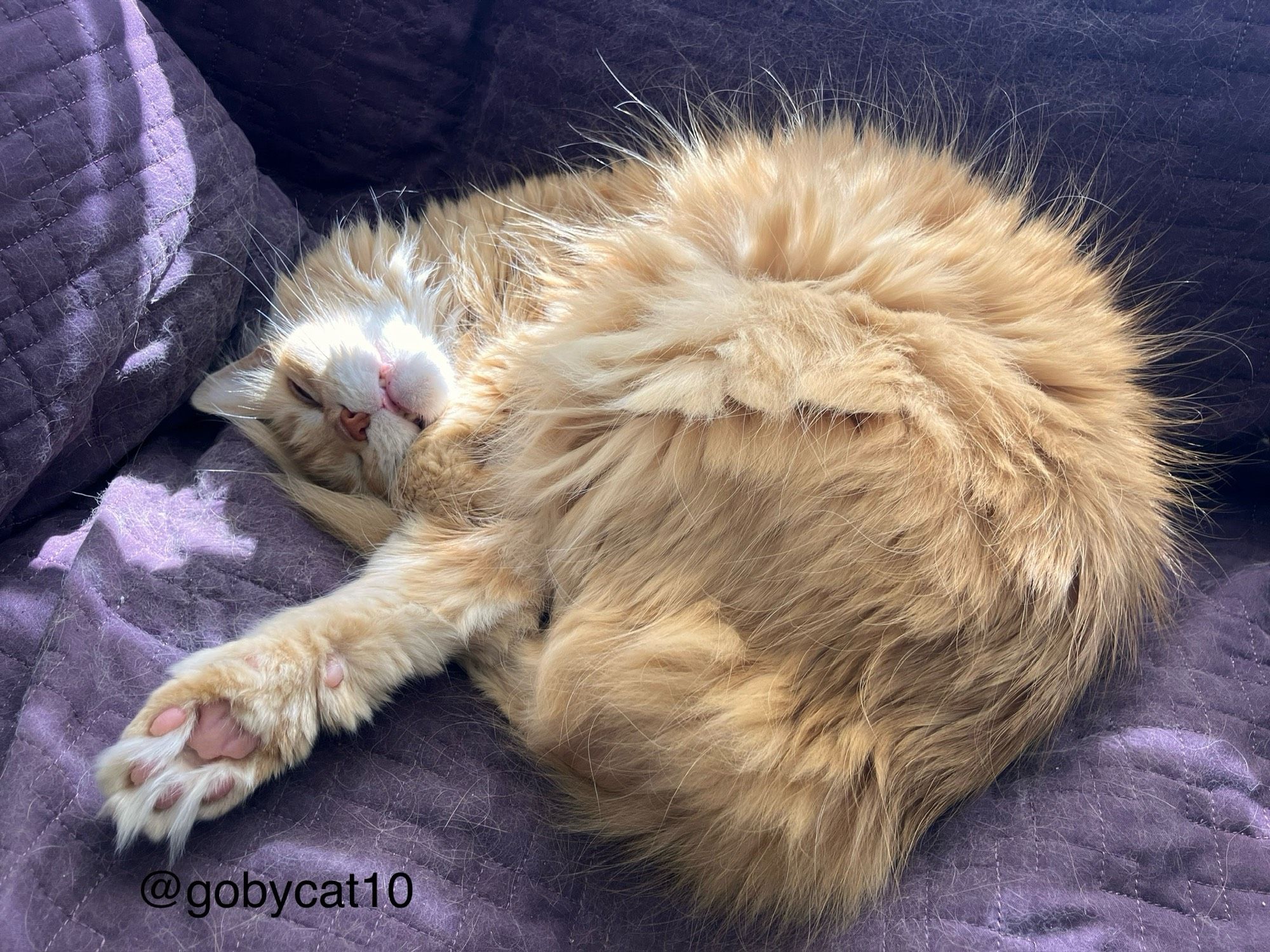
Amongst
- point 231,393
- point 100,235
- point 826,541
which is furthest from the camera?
point 231,393

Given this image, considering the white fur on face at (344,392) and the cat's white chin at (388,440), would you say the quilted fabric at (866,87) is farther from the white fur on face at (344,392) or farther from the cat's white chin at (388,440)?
the cat's white chin at (388,440)

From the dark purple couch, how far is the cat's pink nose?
153 millimetres

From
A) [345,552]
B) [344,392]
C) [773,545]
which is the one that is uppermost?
[773,545]

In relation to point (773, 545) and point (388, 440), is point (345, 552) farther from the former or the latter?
point (773, 545)

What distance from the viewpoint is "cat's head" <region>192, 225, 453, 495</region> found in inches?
46.3

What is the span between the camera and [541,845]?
0.80 m

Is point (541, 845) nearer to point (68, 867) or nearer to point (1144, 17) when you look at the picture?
point (68, 867)

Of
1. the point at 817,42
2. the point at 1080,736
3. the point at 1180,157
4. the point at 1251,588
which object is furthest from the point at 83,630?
the point at 1180,157

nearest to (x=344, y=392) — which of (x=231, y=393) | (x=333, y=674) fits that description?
(x=231, y=393)

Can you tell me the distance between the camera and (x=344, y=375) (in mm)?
1173

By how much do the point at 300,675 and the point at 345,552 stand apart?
262 mm

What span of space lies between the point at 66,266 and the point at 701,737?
90 centimetres

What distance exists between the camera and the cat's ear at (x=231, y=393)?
1.19 m

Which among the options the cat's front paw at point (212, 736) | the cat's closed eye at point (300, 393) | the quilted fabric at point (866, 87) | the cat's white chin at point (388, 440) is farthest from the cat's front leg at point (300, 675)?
the quilted fabric at point (866, 87)
